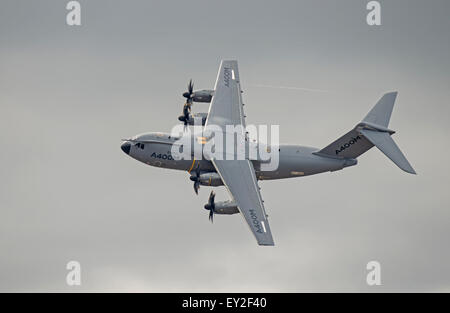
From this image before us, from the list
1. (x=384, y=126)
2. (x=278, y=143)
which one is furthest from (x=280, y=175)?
(x=384, y=126)

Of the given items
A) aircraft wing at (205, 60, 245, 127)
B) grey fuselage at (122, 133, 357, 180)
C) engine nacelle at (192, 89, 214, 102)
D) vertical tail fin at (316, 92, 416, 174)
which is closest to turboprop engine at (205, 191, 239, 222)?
grey fuselage at (122, 133, 357, 180)

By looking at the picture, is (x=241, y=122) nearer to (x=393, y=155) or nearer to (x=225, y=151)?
(x=225, y=151)

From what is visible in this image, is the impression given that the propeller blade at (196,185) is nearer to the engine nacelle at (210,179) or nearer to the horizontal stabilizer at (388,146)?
the engine nacelle at (210,179)

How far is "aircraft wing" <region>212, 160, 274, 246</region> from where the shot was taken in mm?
105125

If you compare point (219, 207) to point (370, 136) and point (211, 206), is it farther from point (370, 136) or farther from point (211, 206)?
point (370, 136)

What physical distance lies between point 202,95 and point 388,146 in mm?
21847

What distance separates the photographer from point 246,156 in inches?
4419

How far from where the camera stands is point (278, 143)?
11450 cm

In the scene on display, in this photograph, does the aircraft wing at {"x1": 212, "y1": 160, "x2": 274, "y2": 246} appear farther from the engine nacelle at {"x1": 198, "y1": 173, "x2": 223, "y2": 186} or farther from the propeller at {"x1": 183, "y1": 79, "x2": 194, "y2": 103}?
the propeller at {"x1": 183, "y1": 79, "x2": 194, "y2": 103}

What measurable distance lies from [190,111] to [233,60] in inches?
293

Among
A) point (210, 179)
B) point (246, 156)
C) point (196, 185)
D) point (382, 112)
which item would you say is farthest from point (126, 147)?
point (382, 112)

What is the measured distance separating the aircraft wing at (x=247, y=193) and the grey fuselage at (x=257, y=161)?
208 cm

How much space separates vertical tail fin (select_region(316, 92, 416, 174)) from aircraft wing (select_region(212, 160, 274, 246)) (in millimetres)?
8618

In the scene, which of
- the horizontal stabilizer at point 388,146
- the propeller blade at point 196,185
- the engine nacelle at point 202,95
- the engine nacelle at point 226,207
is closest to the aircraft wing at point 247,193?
the engine nacelle at point 226,207
